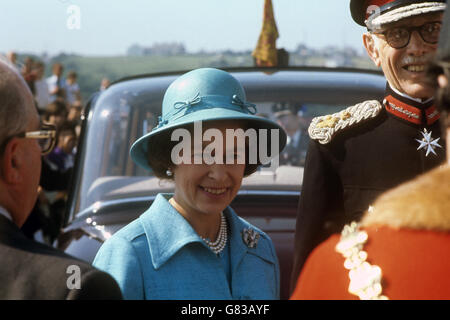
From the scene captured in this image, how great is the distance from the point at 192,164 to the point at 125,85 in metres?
2.49

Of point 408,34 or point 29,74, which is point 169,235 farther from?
point 29,74

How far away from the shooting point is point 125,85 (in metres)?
4.89

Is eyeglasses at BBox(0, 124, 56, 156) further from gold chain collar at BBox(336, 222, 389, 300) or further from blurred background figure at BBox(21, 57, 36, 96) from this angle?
blurred background figure at BBox(21, 57, 36, 96)

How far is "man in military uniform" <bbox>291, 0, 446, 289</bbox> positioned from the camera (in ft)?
8.54

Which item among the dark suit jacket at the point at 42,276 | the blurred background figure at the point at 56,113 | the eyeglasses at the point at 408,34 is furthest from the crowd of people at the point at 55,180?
the dark suit jacket at the point at 42,276

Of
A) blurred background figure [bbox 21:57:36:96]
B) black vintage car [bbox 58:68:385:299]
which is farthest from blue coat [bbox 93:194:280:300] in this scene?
blurred background figure [bbox 21:57:36:96]

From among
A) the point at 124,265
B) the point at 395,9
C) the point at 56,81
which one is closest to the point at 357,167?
the point at 395,9

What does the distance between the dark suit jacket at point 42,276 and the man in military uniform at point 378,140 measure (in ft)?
3.84

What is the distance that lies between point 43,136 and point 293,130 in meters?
2.91

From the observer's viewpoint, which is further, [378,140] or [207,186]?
[378,140]

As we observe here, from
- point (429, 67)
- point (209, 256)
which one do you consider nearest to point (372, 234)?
point (429, 67)

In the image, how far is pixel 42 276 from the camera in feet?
5.50

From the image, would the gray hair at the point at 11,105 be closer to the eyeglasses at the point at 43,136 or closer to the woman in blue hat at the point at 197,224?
the eyeglasses at the point at 43,136
